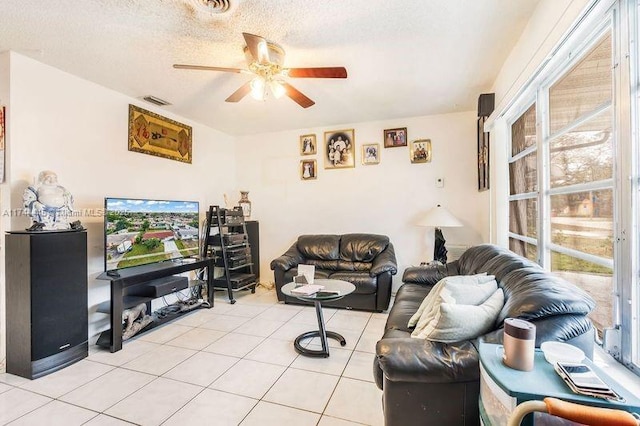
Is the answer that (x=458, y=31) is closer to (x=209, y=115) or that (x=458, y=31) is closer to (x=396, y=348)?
(x=396, y=348)

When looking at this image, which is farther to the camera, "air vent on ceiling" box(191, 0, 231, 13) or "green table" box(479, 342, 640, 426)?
"air vent on ceiling" box(191, 0, 231, 13)

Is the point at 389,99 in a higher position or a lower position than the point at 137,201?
higher

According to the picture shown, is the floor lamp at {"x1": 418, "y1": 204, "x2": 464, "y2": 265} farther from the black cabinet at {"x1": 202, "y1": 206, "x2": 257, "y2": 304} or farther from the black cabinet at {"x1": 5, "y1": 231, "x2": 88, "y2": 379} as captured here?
the black cabinet at {"x1": 5, "y1": 231, "x2": 88, "y2": 379}

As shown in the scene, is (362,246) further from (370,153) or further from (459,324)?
(459,324)

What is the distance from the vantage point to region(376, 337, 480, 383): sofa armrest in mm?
1318

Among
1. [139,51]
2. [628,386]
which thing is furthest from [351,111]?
[628,386]

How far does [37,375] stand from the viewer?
7.14 ft

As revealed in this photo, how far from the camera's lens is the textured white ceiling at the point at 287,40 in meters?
1.87

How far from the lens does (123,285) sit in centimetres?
269

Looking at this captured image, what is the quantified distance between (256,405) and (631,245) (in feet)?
6.78

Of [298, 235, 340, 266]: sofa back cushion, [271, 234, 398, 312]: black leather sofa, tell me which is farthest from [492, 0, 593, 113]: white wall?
[298, 235, 340, 266]: sofa back cushion

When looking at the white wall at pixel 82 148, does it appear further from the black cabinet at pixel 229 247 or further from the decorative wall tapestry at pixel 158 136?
the black cabinet at pixel 229 247

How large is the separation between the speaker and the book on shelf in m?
2.45

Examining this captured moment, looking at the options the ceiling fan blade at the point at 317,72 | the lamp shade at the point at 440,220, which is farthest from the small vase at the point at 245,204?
the ceiling fan blade at the point at 317,72
